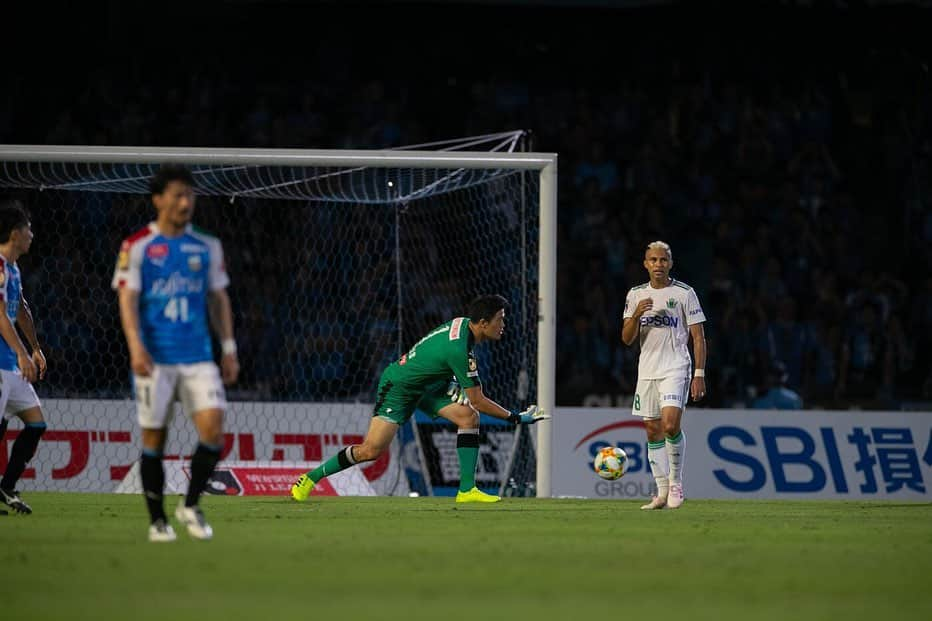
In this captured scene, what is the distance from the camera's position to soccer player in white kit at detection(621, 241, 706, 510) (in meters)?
11.8

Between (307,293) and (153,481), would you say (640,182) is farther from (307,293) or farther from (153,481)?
(153,481)

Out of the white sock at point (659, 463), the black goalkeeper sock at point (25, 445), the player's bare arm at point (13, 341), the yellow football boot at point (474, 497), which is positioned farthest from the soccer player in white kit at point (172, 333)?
the yellow football boot at point (474, 497)

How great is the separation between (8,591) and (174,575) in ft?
2.46

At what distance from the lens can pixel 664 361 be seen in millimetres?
11898

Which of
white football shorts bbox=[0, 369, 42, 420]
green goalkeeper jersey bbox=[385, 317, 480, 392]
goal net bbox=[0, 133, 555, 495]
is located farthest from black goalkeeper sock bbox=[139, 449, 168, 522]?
goal net bbox=[0, 133, 555, 495]

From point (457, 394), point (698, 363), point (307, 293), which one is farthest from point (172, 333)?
point (307, 293)

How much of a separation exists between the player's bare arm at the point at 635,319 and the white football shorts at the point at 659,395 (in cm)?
45

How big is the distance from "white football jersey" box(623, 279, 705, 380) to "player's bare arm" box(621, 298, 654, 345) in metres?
0.10

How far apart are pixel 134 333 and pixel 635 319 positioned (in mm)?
5122

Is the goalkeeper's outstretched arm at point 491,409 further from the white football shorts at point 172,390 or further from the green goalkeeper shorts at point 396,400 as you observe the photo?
the white football shorts at point 172,390

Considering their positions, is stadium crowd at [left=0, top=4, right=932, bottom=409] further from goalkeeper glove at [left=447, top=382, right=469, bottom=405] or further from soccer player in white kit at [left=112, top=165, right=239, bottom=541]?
soccer player in white kit at [left=112, top=165, right=239, bottom=541]

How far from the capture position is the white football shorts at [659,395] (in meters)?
11.8

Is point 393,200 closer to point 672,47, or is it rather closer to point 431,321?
point 431,321

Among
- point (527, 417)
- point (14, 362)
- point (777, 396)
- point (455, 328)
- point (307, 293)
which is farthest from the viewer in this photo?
point (307, 293)
